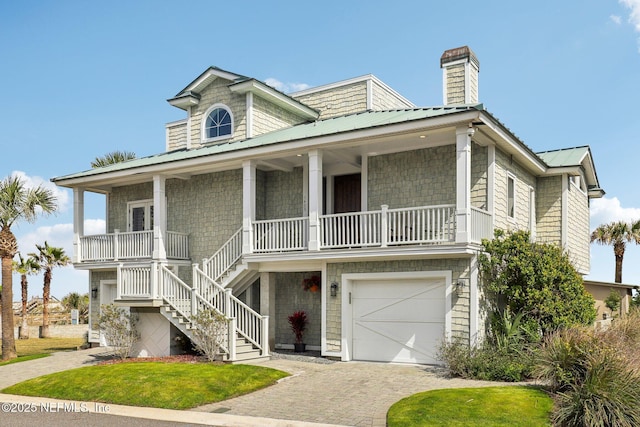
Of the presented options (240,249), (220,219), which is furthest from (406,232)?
(220,219)

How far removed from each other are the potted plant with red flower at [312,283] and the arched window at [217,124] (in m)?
6.37

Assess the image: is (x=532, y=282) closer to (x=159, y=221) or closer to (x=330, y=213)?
(x=330, y=213)

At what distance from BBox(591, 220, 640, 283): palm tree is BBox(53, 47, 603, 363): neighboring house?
54.9 ft

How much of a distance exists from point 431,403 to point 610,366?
314 centimetres

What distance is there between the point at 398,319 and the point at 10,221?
15.0m

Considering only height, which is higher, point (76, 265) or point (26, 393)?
point (76, 265)

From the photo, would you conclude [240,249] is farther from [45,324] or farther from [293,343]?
[45,324]

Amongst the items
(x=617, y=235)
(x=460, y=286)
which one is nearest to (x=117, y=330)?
(x=460, y=286)

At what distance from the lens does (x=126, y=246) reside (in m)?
21.9

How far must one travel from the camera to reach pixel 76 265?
23.0m

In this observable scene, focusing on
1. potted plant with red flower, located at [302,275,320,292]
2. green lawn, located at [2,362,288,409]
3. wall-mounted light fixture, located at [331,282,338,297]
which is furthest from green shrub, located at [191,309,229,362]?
potted plant with red flower, located at [302,275,320,292]

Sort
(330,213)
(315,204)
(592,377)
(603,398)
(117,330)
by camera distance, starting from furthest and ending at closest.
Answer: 1. (330,213)
2. (117,330)
3. (315,204)
4. (592,377)
5. (603,398)

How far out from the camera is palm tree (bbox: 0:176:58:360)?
73.5 ft

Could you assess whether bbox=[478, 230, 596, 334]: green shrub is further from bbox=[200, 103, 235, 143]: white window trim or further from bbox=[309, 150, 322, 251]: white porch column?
bbox=[200, 103, 235, 143]: white window trim
